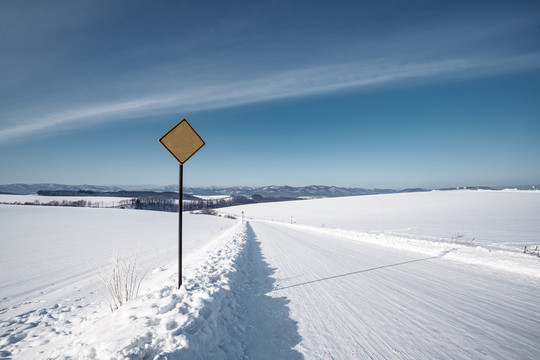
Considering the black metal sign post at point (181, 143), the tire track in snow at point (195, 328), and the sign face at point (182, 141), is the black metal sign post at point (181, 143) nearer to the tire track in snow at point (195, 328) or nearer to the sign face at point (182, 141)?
the sign face at point (182, 141)

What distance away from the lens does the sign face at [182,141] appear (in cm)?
414

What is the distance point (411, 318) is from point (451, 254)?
20.6 ft

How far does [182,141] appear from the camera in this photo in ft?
13.9

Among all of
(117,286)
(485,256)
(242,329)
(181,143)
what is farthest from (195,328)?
(485,256)

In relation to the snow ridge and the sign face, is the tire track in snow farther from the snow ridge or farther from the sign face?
the snow ridge

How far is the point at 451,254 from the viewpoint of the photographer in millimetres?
7859

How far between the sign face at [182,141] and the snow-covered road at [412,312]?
3385mm

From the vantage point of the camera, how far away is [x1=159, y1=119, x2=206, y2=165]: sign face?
4.14m

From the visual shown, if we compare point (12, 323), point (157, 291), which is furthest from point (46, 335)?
point (157, 291)

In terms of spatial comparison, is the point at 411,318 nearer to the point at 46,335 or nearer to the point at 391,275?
the point at 391,275

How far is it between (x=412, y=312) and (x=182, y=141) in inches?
202

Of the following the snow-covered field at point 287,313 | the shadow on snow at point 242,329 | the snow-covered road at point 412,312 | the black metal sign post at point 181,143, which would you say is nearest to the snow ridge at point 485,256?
the snow-covered field at point 287,313

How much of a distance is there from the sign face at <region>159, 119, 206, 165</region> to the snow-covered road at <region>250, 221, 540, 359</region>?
3.39 m

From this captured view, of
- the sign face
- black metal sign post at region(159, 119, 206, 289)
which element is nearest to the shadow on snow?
black metal sign post at region(159, 119, 206, 289)
